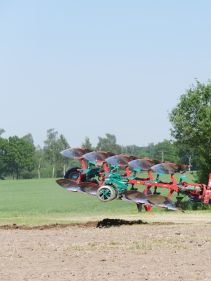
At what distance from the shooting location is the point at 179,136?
4059 cm

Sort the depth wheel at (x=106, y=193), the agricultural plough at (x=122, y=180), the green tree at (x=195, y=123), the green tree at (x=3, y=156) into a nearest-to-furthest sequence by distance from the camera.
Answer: the depth wheel at (x=106, y=193) < the agricultural plough at (x=122, y=180) < the green tree at (x=195, y=123) < the green tree at (x=3, y=156)

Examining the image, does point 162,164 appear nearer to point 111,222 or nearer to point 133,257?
point 111,222

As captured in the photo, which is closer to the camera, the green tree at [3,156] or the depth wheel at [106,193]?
the depth wheel at [106,193]

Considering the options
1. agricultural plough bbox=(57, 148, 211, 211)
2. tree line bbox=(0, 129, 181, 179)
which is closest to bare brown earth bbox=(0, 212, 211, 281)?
agricultural plough bbox=(57, 148, 211, 211)

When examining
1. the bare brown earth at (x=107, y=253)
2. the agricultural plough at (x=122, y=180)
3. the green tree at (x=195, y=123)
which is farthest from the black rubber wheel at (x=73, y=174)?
the green tree at (x=195, y=123)

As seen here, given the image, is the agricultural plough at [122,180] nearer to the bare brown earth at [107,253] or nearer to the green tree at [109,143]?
the bare brown earth at [107,253]

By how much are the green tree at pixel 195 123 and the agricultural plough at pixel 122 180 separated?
12624 mm

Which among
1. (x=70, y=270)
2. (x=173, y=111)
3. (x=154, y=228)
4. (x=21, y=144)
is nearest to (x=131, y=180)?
(x=154, y=228)

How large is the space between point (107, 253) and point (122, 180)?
31.3ft

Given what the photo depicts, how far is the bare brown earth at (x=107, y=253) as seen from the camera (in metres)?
12.5

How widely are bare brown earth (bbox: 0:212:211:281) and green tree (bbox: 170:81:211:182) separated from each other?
15.8m

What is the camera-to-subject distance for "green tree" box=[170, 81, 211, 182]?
38.3 meters

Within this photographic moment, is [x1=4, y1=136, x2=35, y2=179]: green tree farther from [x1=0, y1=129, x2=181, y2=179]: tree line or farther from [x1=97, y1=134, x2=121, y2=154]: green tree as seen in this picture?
[x1=97, y1=134, x2=121, y2=154]: green tree

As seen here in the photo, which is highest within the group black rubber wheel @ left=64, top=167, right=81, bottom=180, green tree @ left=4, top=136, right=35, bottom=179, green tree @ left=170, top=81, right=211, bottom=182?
green tree @ left=4, top=136, right=35, bottom=179
